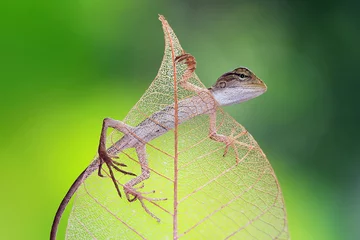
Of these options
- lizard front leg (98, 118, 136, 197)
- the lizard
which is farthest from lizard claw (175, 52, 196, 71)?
lizard front leg (98, 118, 136, 197)

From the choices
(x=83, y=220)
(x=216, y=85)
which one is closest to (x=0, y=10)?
(x=216, y=85)

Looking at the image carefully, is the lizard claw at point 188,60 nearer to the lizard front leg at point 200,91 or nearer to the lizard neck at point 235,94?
the lizard front leg at point 200,91

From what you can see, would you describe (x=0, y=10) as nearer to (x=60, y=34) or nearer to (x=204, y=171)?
(x=60, y=34)

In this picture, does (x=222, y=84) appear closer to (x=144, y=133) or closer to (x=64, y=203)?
(x=144, y=133)

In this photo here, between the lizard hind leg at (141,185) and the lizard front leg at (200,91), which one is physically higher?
the lizard front leg at (200,91)

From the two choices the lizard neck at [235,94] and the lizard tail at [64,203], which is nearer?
the lizard tail at [64,203]

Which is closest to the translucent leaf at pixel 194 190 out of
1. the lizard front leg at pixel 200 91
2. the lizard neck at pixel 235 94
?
the lizard front leg at pixel 200 91
